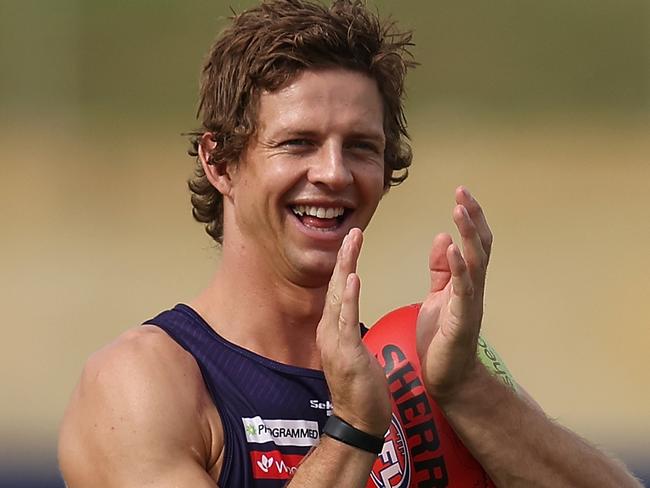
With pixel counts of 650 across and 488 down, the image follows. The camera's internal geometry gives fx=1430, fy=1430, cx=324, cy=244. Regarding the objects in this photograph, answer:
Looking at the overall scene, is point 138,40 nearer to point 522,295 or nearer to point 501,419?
point 522,295

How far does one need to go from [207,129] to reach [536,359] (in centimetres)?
691

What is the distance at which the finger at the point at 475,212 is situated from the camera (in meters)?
2.89

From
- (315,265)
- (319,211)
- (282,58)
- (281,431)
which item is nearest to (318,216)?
(319,211)

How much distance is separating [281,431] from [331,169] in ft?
1.97

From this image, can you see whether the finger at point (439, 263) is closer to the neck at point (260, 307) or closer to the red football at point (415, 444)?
the red football at point (415, 444)

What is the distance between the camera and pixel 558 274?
10.2 m

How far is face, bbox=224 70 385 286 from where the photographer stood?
325 cm

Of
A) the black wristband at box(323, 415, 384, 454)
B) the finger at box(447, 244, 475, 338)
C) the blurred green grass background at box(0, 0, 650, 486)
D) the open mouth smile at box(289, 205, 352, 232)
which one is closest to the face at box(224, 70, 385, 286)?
the open mouth smile at box(289, 205, 352, 232)

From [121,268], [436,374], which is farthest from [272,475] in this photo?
[121,268]

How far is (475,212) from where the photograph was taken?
2920 mm

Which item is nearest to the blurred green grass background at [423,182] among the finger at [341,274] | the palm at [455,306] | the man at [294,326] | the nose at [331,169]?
the man at [294,326]

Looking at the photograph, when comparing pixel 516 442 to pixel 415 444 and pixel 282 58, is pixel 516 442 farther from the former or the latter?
pixel 282 58

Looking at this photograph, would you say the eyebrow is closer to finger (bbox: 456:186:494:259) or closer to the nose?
the nose

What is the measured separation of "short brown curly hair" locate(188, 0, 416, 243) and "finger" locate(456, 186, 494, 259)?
2.06 feet
